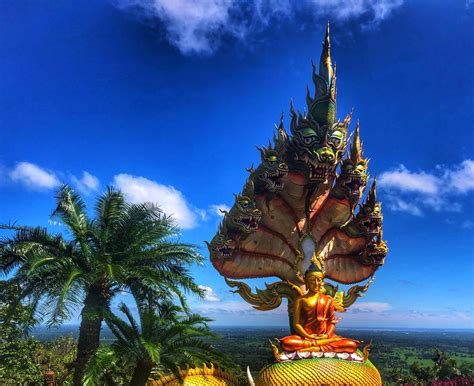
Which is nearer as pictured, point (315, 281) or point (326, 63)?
point (315, 281)

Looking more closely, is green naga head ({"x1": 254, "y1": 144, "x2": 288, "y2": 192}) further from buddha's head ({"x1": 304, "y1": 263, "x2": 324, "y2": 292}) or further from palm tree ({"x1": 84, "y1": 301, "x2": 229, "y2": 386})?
palm tree ({"x1": 84, "y1": 301, "x2": 229, "y2": 386})

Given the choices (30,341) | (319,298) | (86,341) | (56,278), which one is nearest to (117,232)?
(56,278)

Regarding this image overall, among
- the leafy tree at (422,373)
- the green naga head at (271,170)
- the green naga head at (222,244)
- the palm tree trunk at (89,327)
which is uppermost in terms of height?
the green naga head at (271,170)

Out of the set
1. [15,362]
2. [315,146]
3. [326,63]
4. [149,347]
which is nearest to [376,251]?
[315,146]

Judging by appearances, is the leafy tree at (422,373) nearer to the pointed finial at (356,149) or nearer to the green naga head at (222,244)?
the pointed finial at (356,149)

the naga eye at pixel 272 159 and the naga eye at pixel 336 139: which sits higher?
the naga eye at pixel 336 139

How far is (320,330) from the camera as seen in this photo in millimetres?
12406

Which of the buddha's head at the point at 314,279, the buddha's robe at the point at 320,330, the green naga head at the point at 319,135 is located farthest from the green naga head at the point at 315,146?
the buddha's robe at the point at 320,330

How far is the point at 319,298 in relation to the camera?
41.5 ft

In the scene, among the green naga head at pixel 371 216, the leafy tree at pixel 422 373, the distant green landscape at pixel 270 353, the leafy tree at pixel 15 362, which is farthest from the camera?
the leafy tree at pixel 422 373

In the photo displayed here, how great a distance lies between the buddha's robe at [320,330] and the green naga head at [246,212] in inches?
98.2

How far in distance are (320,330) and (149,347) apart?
4.18m

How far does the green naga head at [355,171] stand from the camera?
13.7 meters

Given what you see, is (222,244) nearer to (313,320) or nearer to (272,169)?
(272,169)
